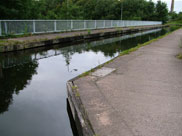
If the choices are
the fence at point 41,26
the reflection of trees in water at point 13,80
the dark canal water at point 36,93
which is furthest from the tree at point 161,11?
the reflection of trees in water at point 13,80

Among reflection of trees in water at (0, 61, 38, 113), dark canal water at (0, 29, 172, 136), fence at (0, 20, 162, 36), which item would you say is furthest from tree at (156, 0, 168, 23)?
reflection of trees in water at (0, 61, 38, 113)

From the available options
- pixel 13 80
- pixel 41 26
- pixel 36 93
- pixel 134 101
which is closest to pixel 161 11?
pixel 41 26

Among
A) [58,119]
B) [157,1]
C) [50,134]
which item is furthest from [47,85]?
Result: [157,1]

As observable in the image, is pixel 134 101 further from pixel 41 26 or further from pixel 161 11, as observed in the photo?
pixel 161 11

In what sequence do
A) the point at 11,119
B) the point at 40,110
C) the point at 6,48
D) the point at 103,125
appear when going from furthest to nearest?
1. the point at 6,48
2. the point at 40,110
3. the point at 11,119
4. the point at 103,125

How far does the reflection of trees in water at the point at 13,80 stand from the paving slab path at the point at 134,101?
148 centimetres

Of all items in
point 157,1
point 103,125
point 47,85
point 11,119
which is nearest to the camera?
point 103,125

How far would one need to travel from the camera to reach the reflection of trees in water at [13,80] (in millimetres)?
4032

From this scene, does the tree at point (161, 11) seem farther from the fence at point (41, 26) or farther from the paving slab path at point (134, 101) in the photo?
the paving slab path at point (134, 101)

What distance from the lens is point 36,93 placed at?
442cm

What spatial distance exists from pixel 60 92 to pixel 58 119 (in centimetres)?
115

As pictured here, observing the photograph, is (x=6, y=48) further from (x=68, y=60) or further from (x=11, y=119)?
(x=11, y=119)

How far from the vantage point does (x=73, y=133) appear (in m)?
3.05

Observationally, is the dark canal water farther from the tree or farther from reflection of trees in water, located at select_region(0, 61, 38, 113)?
the tree
